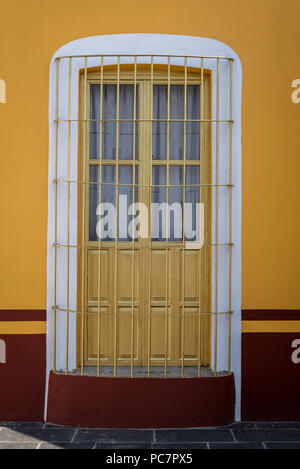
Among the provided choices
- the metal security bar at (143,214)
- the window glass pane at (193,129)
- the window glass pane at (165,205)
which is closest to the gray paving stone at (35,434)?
the metal security bar at (143,214)

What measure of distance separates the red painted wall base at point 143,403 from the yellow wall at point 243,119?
2.64 ft

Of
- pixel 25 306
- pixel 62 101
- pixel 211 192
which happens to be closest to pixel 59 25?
pixel 62 101

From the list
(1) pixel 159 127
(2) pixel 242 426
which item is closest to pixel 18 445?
(2) pixel 242 426

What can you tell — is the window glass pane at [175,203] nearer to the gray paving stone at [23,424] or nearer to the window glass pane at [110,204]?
the window glass pane at [110,204]

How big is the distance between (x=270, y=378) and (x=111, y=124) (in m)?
2.58

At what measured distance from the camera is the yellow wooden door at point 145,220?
4781 millimetres

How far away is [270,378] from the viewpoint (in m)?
4.62

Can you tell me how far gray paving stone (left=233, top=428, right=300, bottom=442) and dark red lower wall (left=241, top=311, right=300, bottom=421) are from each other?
0.20 meters

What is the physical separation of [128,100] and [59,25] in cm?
85

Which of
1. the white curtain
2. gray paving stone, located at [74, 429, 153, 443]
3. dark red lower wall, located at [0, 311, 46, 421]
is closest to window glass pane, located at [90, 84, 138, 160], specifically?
the white curtain

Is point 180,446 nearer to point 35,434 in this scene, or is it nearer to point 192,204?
point 35,434

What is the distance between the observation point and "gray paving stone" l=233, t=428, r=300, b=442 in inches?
168

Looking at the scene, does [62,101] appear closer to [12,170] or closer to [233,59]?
[12,170]

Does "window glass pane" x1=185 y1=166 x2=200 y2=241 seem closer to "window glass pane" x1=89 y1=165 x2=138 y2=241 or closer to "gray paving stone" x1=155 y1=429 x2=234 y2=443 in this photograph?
"window glass pane" x1=89 y1=165 x2=138 y2=241
